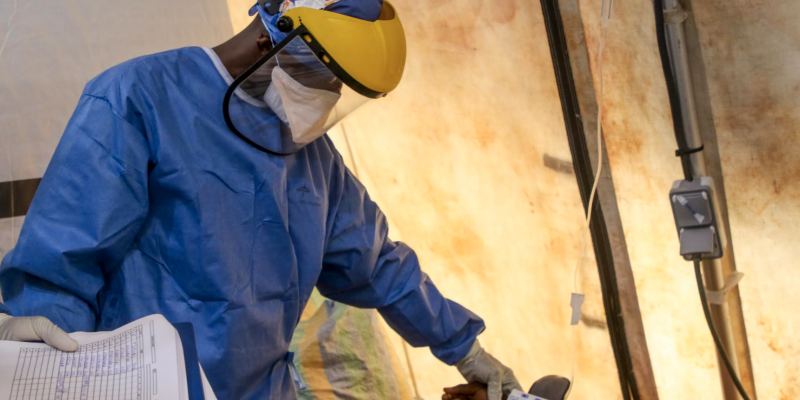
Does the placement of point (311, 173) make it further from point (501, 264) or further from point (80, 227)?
point (501, 264)

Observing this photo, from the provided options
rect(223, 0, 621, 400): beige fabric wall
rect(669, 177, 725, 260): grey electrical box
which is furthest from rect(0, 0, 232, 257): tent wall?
rect(669, 177, 725, 260): grey electrical box

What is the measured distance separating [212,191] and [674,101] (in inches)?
33.0

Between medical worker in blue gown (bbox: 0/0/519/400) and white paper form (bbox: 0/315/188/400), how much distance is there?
0.18 m

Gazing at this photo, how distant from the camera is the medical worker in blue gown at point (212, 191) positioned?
0.89 m

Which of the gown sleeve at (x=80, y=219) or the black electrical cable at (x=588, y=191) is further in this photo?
the black electrical cable at (x=588, y=191)

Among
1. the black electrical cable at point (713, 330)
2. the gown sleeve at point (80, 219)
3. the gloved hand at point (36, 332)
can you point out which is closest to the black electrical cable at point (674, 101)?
the black electrical cable at point (713, 330)

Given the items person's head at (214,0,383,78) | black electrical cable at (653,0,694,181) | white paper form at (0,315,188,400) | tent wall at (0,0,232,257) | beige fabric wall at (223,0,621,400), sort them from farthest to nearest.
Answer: beige fabric wall at (223,0,621,400)
tent wall at (0,0,232,257)
black electrical cable at (653,0,694,181)
person's head at (214,0,383,78)
white paper form at (0,315,188,400)

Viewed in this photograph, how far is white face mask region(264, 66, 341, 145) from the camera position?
3.31ft

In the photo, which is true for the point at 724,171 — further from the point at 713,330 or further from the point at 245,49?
the point at 245,49

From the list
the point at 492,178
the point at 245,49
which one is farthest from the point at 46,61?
the point at 492,178

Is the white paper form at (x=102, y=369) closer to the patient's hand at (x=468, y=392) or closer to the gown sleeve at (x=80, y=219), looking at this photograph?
the gown sleeve at (x=80, y=219)

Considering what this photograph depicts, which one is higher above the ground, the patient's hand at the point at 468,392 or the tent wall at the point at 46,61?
the tent wall at the point at 46,61

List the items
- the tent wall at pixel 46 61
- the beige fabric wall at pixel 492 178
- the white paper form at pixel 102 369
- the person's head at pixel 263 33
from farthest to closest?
the beige fabric wall at pixel 492 178
the tent wall at pixel 46 61
the person's head at pixel 263 33
the white paper form at pixel 102 369

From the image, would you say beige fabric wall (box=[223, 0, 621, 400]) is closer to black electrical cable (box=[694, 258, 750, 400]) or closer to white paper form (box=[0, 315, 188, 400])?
black electrical cable (box=[694, 258, 750, 400])
